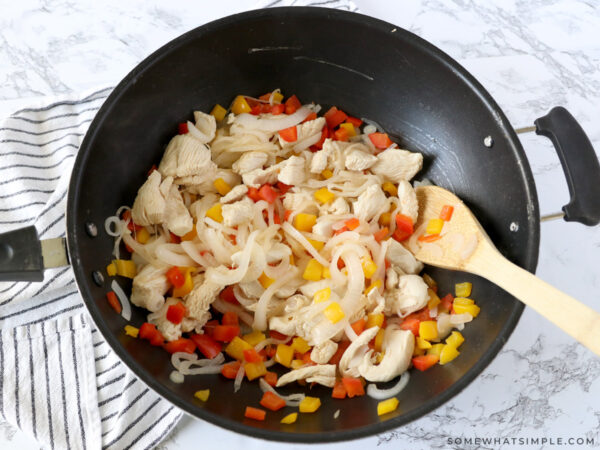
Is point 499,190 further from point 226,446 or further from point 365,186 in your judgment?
point 226,446

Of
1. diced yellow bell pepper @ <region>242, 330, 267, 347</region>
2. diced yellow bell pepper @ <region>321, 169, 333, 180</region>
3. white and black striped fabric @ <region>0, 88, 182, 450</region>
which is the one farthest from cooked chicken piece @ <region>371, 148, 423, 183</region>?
white and black striped fabric @ <region>0, 88, 182, 450</region>

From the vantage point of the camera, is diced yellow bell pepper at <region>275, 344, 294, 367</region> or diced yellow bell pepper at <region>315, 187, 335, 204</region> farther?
diced yellow bell pepper at <region>315, 187, 335, 204</region>

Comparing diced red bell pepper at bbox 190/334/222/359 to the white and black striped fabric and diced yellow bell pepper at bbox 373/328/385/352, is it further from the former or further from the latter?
diced yellow bell pepper at bbox 373/328/385/352

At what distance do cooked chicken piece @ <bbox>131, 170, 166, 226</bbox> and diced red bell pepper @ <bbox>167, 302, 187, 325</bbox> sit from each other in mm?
302

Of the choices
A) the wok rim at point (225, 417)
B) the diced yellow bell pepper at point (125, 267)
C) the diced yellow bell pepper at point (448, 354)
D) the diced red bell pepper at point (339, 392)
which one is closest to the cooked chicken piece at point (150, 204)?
the diced yellow bell pepper at point (125, 267)

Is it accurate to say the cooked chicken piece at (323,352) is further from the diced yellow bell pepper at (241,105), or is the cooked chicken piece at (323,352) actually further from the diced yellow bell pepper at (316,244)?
the diced yellow bell pepper at (241,105)

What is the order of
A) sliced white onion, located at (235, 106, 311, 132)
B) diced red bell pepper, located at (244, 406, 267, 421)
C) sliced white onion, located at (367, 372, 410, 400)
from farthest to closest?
sliced white onion, located at (235, 106, 311, 132) < sliced white onion, located at (367, 372, 410, 400) < diced red bell pepper, located at (244, 406, 267, 421)

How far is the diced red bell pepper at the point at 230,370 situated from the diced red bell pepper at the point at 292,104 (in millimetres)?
952

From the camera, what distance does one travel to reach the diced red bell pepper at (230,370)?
6.59 feet

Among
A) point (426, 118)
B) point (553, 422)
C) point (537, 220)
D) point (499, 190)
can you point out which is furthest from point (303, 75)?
Answer: point (553, 422)

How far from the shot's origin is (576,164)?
1928mm

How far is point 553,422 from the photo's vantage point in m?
2.21

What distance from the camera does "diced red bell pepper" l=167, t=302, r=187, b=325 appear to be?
200 cm

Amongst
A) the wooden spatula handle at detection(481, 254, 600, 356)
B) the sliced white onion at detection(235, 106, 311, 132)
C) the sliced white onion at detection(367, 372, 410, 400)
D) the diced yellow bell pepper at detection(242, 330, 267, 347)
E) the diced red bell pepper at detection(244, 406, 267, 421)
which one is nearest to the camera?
the wooden spatula handle at detection(481, 254, 600, 356)
